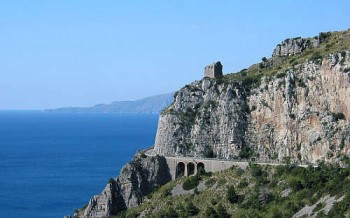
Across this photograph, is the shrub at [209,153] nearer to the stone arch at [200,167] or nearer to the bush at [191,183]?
the stone arch at [200,167]

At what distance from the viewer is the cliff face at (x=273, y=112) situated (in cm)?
7844

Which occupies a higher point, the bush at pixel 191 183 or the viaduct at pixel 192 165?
the viaduct at pixel 192 165

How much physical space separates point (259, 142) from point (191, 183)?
31.4 feet

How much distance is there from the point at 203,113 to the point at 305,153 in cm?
1677

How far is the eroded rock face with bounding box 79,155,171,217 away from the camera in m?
89.1

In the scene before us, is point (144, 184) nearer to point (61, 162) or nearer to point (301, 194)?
point (301, 194)

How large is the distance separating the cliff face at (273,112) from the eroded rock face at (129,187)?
11.4 feet

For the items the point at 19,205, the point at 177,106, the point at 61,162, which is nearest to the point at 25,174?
the point at 61,162

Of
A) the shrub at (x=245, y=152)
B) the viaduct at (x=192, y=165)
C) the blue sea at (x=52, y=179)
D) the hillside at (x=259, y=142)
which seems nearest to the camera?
the hillside at (x=259, y=142)

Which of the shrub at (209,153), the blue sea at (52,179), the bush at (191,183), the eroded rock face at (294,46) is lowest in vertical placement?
the blue sea at (52,179)

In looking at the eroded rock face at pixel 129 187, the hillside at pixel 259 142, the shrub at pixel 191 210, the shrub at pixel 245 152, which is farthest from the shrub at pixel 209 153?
the shrub at pixel 191 210

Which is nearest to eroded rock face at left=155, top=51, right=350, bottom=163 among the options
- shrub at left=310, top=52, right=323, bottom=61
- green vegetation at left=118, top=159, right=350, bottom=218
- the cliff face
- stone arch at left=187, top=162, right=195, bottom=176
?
the cliff face

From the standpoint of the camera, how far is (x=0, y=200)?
126 metres

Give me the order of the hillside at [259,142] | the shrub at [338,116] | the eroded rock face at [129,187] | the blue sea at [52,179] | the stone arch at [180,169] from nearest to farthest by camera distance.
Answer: the hillside at [259,142] < the shrub at [338,116] < the eroded rock face at [129,187] < the stone arch at [180,169] < the blue sea at [52,179]
